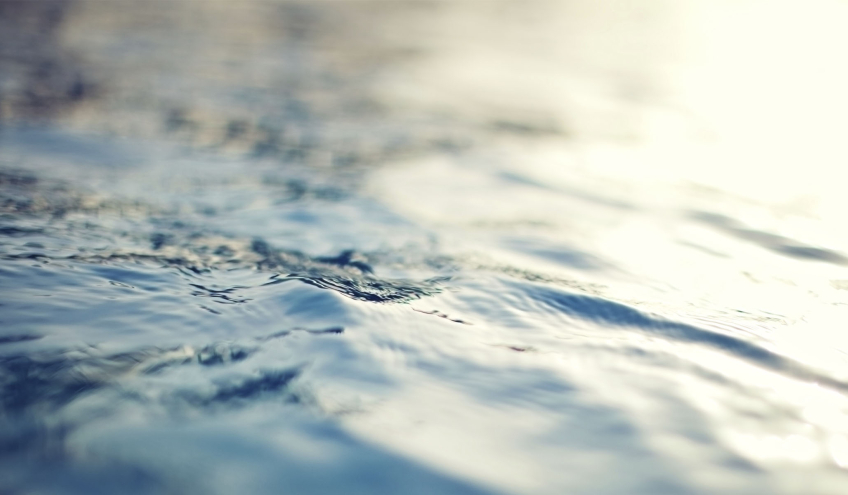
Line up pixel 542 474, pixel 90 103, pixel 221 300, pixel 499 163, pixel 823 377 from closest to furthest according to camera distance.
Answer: pixel 542 474, pixel 823 377, pixel 221 300, pixel 499 163, pixel 90 103

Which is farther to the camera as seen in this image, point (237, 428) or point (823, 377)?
point (823, 377)

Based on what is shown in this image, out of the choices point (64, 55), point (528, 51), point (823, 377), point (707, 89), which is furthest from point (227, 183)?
point (528, 51)

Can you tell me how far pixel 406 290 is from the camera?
207 centimetres

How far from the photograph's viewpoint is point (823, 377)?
1686 mm

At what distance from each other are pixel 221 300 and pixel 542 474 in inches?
41.0

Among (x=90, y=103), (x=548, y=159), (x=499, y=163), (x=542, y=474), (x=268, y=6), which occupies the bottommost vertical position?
(x=542, y=474)

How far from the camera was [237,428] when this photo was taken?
1280 millimetres

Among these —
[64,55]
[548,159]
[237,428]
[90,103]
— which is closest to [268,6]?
[64,55]

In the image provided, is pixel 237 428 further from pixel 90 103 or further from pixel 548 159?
pixel 90 103

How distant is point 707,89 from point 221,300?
587 cm

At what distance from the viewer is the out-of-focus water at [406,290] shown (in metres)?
1.26

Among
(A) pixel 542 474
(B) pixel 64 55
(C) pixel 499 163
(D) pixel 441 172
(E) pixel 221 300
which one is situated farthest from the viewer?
(B) pixel 64 55

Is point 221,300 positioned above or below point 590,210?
below

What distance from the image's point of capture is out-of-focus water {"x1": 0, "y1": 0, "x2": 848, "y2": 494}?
1265 mm
